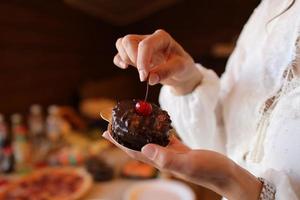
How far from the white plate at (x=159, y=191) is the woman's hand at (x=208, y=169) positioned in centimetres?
86

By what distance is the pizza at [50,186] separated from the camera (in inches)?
51.1

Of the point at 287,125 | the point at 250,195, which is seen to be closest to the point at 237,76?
the point at 287,125

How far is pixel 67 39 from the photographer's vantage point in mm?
2373

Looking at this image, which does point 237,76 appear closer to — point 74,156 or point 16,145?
point 74,156

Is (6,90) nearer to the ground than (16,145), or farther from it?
farther from it

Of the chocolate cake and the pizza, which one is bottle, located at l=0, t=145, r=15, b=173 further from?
the chocolate cake

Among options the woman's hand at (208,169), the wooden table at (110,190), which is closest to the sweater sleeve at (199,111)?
the woman's hand at (208,169)

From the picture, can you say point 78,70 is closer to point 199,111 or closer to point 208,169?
point 199,111

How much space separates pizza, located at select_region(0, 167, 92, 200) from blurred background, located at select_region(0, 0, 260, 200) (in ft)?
0.20

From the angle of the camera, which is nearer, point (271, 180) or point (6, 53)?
point (271, 180)

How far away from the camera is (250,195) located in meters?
0.48

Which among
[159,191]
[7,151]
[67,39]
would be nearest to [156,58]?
[159,191]

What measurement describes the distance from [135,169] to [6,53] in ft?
3.24

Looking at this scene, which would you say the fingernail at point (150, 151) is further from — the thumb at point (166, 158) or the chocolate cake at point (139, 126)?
the chocolate cake at point (139, 126)
